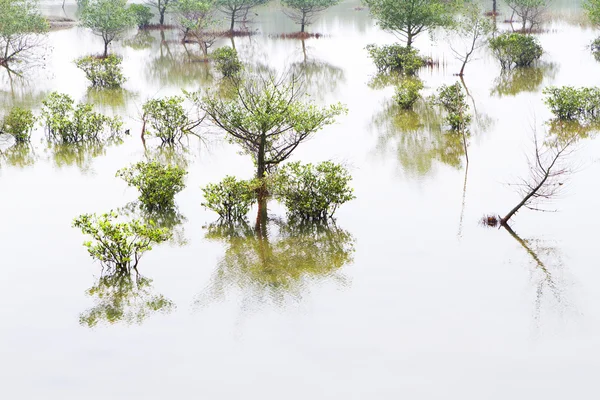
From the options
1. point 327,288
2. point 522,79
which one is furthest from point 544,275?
point 522,79

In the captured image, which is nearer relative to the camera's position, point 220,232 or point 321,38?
point 220,232

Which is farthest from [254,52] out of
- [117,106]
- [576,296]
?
[576,296]

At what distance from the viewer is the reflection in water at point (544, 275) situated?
13.7m

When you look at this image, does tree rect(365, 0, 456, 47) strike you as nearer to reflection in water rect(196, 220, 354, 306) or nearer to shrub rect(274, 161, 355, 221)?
shrub rect(274, 161, 355, 221)

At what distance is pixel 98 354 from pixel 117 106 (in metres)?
21.8

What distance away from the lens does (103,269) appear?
50.3 feet

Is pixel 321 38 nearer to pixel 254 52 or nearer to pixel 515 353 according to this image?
pixel 254 52

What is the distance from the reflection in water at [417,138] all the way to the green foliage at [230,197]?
5.87 m

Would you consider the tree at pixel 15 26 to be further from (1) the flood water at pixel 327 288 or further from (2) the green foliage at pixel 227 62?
(1) the flood water at pixel 327 288

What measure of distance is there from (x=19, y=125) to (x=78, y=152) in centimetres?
304

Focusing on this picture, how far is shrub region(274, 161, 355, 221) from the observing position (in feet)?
58.5

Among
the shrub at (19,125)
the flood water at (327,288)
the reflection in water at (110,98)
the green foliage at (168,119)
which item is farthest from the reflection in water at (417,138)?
the shrub at (19,125)

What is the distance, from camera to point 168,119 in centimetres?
2577

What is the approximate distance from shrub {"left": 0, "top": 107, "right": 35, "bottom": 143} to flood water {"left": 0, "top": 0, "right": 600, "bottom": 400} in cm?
49
